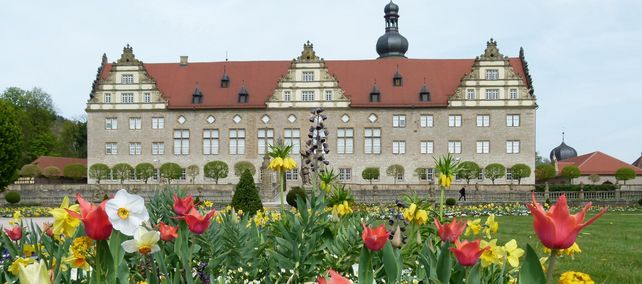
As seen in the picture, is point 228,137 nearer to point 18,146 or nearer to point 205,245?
point 18,146

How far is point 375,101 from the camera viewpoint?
4034 cm

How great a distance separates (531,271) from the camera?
4.98ft

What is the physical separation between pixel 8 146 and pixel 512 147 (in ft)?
91.6

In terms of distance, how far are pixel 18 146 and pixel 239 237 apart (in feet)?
114

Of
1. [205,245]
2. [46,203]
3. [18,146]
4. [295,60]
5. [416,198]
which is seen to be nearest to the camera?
[205,245]

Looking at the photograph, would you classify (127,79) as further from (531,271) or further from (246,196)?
(531,271)

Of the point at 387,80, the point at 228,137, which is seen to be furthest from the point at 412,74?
the point at 228,137

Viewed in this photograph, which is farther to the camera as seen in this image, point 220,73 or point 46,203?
point 220,73

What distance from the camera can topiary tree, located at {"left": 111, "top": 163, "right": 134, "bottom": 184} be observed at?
40.2m

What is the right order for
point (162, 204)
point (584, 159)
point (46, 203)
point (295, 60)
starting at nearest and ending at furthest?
point (162, 204), point (46, 203), point (295, 60), point (584, 159)

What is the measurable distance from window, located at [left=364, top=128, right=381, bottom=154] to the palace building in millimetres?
61

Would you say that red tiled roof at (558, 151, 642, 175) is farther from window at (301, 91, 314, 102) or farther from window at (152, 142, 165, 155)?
window at (152, 142, 165, 155)

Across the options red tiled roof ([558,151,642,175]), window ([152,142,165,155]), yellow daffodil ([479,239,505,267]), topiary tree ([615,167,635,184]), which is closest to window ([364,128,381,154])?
window ([152,142,165,155])

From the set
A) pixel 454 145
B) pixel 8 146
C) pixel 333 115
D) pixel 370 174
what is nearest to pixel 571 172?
pixel 454 145
